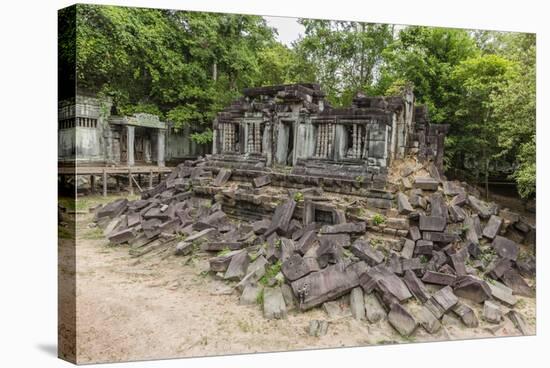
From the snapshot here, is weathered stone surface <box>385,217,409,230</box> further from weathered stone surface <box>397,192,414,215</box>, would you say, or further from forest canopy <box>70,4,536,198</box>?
forest canopy <box>70,4,536,198</box>

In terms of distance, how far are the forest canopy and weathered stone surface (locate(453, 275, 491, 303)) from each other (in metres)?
2.10

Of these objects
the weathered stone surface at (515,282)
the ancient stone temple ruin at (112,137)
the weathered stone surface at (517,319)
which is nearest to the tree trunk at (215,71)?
the ancient stone temple ruin at (112,137)

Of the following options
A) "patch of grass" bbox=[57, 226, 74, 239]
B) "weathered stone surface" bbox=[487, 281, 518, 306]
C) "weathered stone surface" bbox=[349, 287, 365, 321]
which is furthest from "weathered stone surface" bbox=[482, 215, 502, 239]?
"patch of grass" bbox=[57, 226, 74, 239]

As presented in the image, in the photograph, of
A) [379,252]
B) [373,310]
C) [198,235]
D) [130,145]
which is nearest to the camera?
[373,310]

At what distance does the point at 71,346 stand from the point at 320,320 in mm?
3331

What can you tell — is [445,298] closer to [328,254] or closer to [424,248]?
[424,248]

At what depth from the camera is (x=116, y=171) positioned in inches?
317

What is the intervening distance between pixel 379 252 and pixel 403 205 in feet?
3.55

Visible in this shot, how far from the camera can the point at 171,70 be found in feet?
24.4

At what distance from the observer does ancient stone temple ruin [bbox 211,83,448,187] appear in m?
7.75

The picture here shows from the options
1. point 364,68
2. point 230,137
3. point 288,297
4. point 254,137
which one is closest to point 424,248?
point 288,297

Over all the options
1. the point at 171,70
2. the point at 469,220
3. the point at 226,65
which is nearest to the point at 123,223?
the point at 171,70

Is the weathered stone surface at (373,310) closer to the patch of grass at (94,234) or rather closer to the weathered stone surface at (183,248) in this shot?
the weathered stone surface at (183,248)

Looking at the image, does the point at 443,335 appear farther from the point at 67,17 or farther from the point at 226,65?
the point at 67,17
